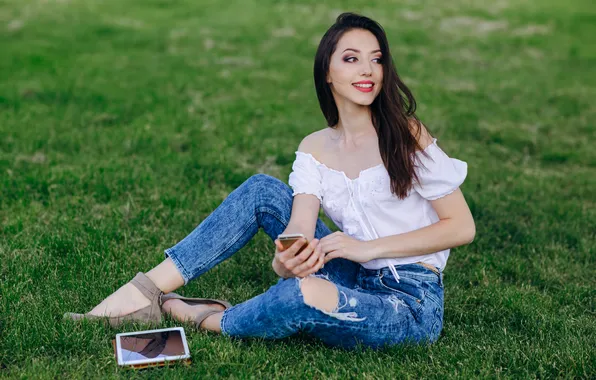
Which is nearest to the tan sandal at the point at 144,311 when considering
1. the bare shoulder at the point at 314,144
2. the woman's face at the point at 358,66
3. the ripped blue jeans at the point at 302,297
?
the ripped blue jeans at the point at 302,297

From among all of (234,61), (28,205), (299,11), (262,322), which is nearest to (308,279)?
(262,322)

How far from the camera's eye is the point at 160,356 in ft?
12.5

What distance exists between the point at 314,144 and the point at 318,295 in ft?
3.71

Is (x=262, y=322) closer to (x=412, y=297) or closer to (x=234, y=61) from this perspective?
(x=412, y=297)

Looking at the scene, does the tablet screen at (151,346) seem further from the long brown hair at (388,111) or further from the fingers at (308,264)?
the long brown hair at (388,111)

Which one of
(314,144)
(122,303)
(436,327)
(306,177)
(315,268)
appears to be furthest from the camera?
(314,144)

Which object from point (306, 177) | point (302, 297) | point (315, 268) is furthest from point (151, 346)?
point (306, 177)

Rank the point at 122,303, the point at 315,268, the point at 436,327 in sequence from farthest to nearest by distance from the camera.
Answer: the point at 122,303 < the point at 436,327 < the point at 315,268

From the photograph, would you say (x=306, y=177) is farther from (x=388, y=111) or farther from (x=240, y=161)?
(x=240, y=161)

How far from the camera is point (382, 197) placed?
428 cm

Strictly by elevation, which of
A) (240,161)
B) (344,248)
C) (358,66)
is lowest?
(240,161)

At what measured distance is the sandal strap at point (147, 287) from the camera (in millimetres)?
4348

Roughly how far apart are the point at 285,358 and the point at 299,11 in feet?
40.1

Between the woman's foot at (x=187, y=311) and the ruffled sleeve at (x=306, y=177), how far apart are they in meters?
0.86
